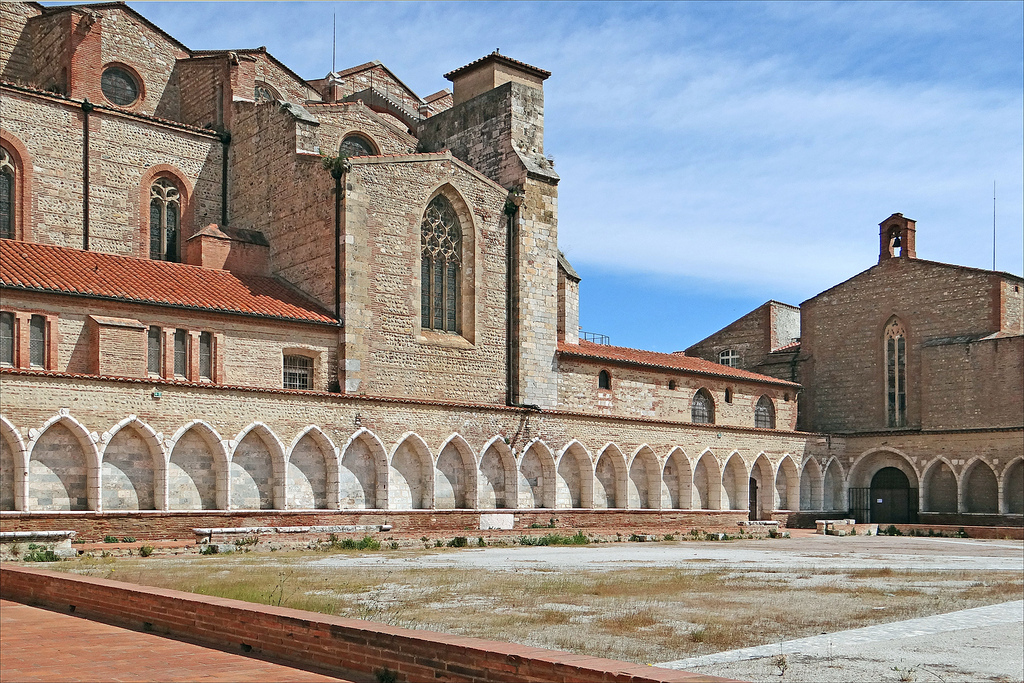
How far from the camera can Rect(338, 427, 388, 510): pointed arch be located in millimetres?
26891

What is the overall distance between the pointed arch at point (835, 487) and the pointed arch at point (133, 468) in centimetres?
2830

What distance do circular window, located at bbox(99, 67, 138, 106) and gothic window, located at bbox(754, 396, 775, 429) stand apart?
2622 centimetres

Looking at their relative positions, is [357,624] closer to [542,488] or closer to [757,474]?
[542,488]

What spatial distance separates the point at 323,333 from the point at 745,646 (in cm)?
2054

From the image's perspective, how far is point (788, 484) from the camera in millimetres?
41094

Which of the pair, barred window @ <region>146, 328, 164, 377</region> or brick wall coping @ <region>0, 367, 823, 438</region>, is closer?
brick wall coping @ <region>0, 367, 823, 438</region>

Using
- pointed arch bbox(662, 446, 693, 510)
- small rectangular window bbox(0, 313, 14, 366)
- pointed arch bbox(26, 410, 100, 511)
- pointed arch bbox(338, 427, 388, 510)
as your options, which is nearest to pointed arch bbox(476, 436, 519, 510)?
pointed arch bbox(338, 427, 388, 510)

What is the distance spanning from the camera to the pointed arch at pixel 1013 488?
124ft

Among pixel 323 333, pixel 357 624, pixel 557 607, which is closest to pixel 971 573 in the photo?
pixel 557 607

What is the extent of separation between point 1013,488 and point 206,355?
2894 centimetres

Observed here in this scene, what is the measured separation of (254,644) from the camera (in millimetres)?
8766

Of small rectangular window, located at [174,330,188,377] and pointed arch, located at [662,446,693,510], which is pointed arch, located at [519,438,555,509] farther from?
small rectangular window, located at [174,330,188,377]

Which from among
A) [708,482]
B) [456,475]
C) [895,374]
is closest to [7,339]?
[456,475]

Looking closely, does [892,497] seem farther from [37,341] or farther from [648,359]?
[37,341]
